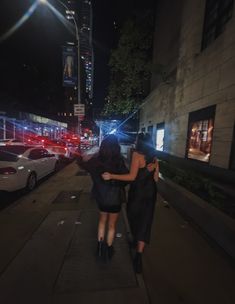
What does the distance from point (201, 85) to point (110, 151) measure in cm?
737

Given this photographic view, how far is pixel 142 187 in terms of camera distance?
2762mm

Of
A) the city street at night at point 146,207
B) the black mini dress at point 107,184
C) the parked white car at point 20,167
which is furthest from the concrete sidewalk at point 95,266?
the parked white car at point 20,167

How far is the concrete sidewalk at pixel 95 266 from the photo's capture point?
2391 mm

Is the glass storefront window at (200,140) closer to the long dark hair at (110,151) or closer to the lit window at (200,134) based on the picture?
the lit window at (200,134)

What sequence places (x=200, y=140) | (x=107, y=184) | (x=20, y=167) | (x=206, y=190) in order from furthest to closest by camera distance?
(x=200, y=140)
(x=20, y=167)
(x=206, y=190)
(x=107, y=184)

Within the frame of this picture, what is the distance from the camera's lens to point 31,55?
3219 cm

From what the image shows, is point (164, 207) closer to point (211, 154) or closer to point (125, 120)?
point (211, 154)

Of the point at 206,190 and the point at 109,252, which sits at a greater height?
the point at 206,190

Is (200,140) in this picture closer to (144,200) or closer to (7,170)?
(144,200)

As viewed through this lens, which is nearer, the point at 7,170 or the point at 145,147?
the point at 145,147

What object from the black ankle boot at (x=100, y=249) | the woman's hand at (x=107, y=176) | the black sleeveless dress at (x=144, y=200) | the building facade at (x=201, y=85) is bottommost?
the black ankle boot at (x=100, y=249)

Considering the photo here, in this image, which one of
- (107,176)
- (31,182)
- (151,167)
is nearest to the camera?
(107,176)

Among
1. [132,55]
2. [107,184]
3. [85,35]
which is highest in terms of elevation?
[85,35]

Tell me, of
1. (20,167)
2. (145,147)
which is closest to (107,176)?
(145,147)
